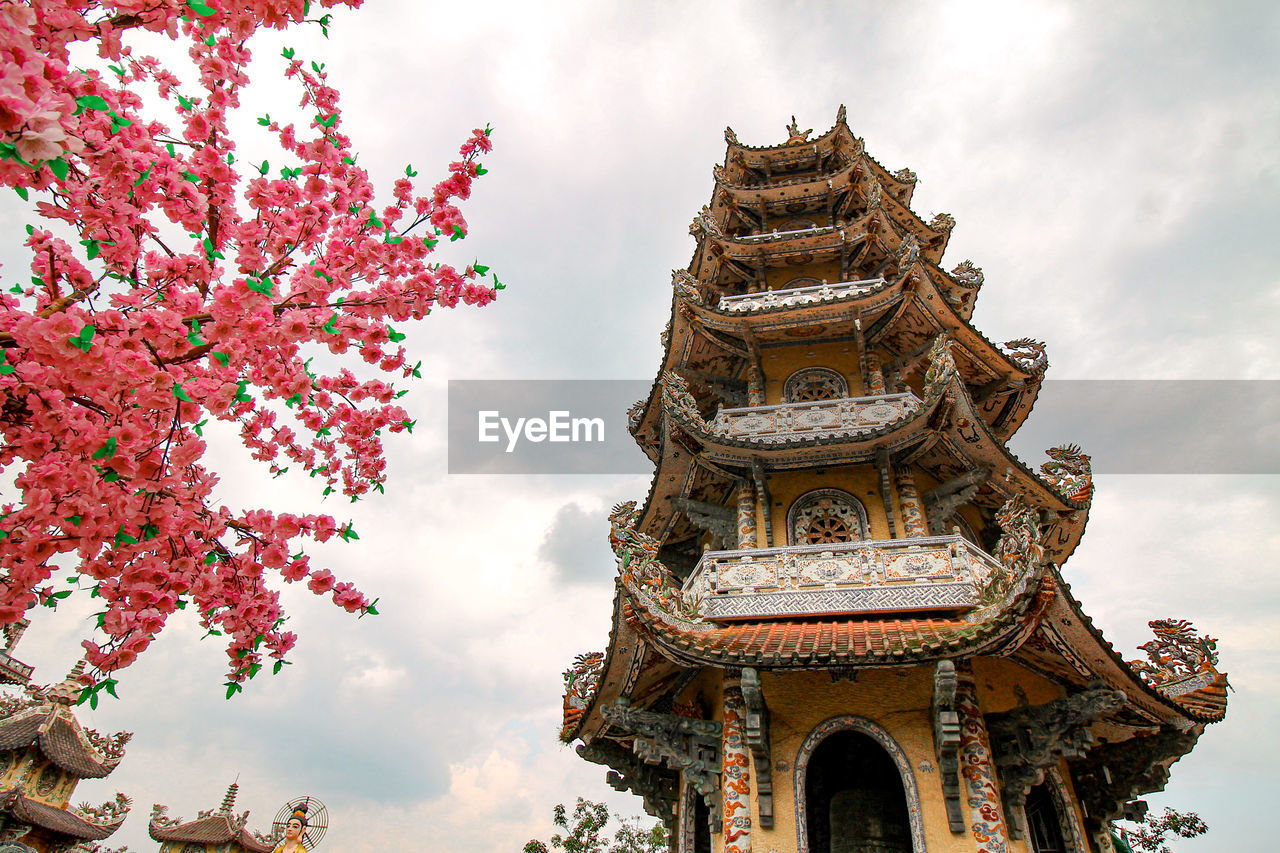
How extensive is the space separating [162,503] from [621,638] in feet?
22.3

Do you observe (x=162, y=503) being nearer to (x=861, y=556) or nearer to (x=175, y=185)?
(x=175, y=185)

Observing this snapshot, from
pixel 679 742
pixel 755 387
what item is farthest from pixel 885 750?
pixel 755 387

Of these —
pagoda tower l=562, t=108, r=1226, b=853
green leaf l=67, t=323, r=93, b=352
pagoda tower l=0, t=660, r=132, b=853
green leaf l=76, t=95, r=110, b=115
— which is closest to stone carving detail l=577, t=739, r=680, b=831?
pagoda tower l=562, t=108, r=1226, b=853

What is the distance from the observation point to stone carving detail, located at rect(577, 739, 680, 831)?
10.9 m

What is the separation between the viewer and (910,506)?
10.8 metres

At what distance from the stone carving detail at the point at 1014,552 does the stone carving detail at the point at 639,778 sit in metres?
5.99

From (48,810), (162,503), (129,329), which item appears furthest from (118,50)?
(48,810)

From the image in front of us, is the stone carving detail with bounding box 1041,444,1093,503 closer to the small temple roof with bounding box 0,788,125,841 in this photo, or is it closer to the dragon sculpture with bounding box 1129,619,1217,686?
the dragon sculpture with bounding box 1129,619,1217,686

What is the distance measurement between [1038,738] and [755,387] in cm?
721

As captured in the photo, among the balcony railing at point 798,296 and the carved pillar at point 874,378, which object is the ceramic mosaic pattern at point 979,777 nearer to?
the carved pillar at point 874,378

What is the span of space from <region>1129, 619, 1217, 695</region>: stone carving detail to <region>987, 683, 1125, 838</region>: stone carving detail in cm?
132

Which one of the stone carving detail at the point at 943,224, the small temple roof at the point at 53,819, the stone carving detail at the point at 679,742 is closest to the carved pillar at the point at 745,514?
the stone carving detail at the point at 679,742

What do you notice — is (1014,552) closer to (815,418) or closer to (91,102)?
(815,418)

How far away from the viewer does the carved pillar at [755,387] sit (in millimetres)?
13070
